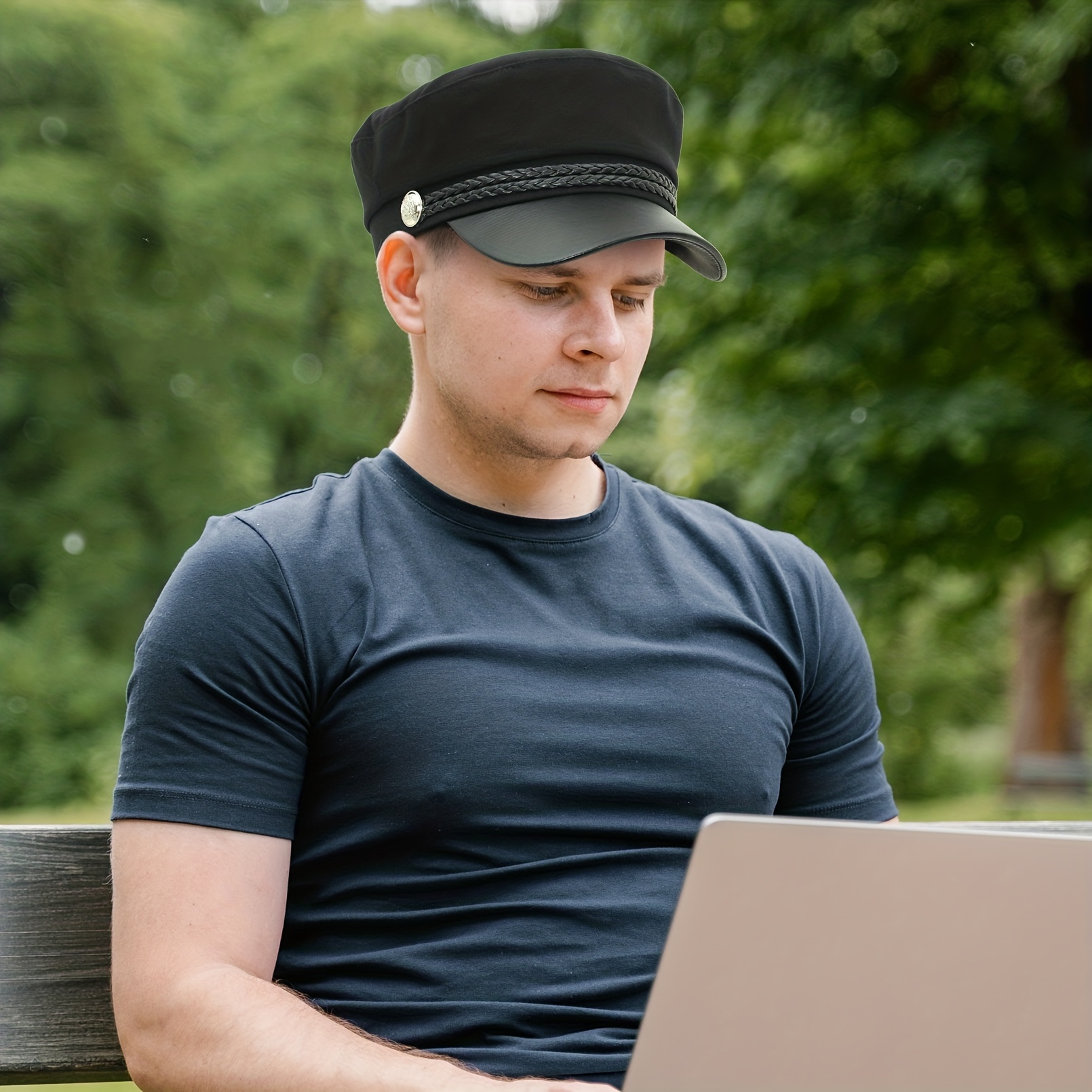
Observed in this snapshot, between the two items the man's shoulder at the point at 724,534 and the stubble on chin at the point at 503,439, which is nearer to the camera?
the stubble on chin at the point at 503,439

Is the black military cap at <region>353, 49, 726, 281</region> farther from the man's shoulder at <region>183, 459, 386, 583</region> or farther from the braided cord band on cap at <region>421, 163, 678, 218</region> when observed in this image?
the man's shoulder at <region>183, 459, 386, 583</region>

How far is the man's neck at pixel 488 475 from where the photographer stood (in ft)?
6.30

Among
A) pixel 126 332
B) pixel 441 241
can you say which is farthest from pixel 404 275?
pixel 126 332

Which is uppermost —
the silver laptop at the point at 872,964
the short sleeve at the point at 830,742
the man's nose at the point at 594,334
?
the man's nose at the point at 594,334

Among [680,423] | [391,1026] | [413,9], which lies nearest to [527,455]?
[391,1026]

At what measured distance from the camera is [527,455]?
6.12 ft

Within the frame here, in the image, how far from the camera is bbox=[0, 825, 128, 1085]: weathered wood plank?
6.34 ft

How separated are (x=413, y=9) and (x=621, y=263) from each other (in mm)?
13678

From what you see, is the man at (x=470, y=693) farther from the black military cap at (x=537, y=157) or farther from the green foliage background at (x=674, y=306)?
the green foliage background at (x=674, y=306)

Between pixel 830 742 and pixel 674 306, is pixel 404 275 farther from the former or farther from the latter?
pixel 674 306

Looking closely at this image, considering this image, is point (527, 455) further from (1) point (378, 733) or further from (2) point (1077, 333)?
(2) point (1077, 333)

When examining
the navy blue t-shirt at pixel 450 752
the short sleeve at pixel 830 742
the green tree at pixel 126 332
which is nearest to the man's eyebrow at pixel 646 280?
the navy blue t-shirt at pixel 450 752

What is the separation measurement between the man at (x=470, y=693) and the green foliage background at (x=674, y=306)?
4.05 metres

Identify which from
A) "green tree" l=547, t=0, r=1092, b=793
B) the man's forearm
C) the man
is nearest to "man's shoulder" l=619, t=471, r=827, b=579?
the man
